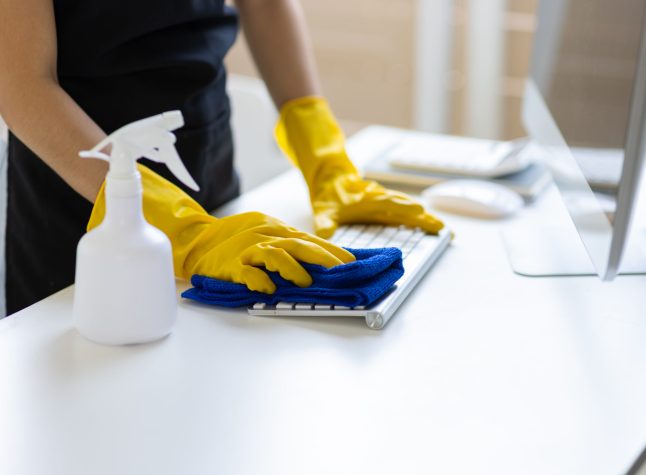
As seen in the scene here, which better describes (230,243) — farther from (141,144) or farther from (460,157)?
(460,157)

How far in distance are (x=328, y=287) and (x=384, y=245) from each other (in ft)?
0.66

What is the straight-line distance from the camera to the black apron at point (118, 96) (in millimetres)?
1271

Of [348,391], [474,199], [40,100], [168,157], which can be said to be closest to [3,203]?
[40,100]

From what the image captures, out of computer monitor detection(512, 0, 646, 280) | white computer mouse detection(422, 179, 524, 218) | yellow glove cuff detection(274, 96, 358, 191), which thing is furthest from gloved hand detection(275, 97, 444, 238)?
computer monitor detection(512, 0, 646, 280)

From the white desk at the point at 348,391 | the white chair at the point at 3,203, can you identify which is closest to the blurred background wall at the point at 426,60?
the white chair at the point at 3,203

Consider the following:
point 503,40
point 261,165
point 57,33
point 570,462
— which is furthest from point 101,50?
point 503,40

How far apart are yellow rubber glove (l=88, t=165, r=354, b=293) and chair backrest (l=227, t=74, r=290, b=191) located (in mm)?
1083

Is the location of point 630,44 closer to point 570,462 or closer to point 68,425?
point 570,462

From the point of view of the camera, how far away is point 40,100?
1.14 meters

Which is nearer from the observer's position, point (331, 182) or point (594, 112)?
point (594, 112)

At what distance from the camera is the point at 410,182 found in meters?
1.58

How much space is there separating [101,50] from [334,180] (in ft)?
1.31

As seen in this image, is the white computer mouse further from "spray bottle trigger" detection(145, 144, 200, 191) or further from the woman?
"spray bottle trigger" detection(145, 144, 200, 191)

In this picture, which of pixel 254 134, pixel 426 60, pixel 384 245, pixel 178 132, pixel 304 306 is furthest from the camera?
pixel 426 60
